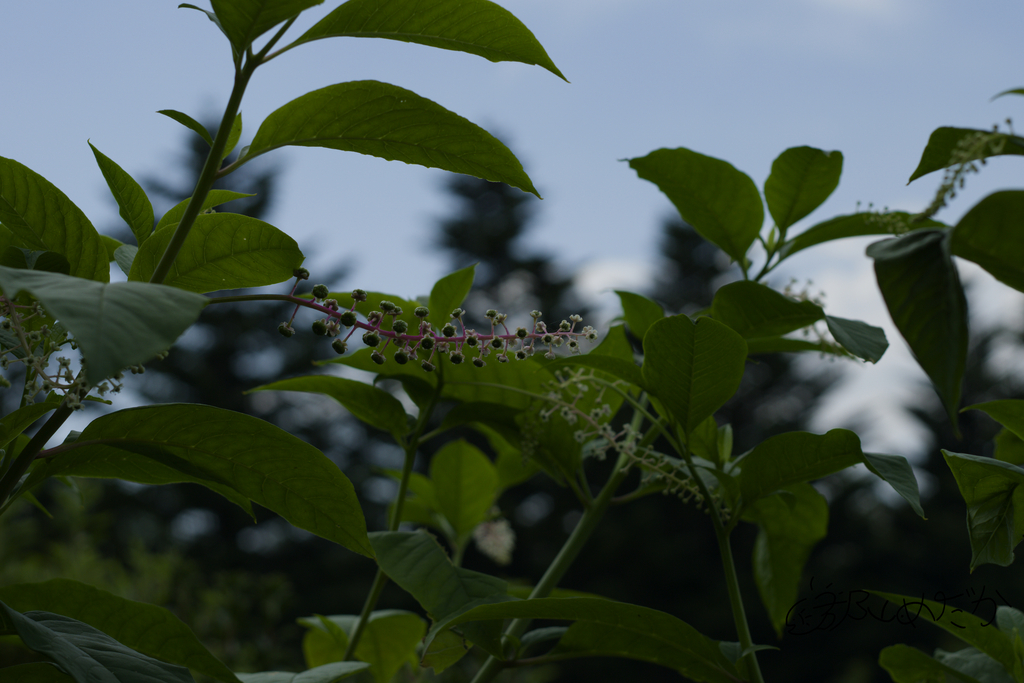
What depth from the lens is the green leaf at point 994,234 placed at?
0.48 metres

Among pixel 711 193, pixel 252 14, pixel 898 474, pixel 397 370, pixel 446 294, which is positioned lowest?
pixel 898 474

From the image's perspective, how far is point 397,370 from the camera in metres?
1.02

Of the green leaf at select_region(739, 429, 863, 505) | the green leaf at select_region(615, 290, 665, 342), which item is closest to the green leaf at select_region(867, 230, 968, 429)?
the green leaf at select_region(739, 429, 863, 505)

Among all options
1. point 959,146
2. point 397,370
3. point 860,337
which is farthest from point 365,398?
point 959,146

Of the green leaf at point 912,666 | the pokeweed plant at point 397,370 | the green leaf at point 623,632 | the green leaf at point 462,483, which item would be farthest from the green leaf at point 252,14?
the green leaf at point 912,666

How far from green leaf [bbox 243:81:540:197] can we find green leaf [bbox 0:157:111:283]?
0.21m

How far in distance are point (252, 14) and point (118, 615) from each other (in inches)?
27.1

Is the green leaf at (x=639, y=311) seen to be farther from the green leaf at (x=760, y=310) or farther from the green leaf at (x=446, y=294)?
the green leaf at (x=446, y=294)

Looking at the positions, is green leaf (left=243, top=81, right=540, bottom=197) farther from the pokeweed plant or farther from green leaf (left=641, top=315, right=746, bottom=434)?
green leaf (left=641, top=315, right=746, bottom=434)

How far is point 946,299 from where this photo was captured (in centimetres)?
48

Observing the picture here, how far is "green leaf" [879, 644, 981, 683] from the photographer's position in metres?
0.86

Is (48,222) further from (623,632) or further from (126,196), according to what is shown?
(623,632)

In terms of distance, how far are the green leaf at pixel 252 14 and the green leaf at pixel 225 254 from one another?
178 millimetres

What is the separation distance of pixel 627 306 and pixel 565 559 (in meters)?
0.40
